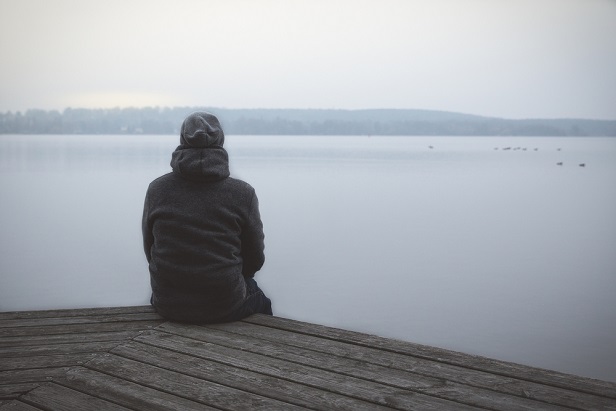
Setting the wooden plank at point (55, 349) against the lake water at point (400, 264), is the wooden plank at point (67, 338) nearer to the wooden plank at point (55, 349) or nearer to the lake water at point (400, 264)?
the wooden plank at point (55, 349)

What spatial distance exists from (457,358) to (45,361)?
164 cm

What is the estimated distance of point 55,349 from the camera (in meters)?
3.01

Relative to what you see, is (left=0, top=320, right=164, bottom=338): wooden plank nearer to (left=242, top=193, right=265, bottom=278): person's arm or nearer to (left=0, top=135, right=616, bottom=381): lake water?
(left=242, top=193, right=265, bottom=278): person's arm

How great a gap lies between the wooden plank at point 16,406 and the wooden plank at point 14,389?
0.06 meters

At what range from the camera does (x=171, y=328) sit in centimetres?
327

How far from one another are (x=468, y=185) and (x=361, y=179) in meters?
3.52

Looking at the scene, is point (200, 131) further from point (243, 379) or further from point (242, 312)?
point (243, 379)

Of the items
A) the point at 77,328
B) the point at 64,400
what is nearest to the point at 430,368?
the point at 64,400

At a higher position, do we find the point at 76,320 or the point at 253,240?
the point at 253,240

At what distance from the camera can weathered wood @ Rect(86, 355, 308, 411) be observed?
2463mm

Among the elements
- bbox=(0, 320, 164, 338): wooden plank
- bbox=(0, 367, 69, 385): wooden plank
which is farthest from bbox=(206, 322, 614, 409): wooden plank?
bbox=(0, 367, 69, 385): wooden plank

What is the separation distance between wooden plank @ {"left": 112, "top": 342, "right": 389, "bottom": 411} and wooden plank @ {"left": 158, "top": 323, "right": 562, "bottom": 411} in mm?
202

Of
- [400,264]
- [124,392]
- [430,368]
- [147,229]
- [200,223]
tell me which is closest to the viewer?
[124,392]

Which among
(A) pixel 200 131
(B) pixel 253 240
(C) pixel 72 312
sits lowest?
(C) pixel 72 312
